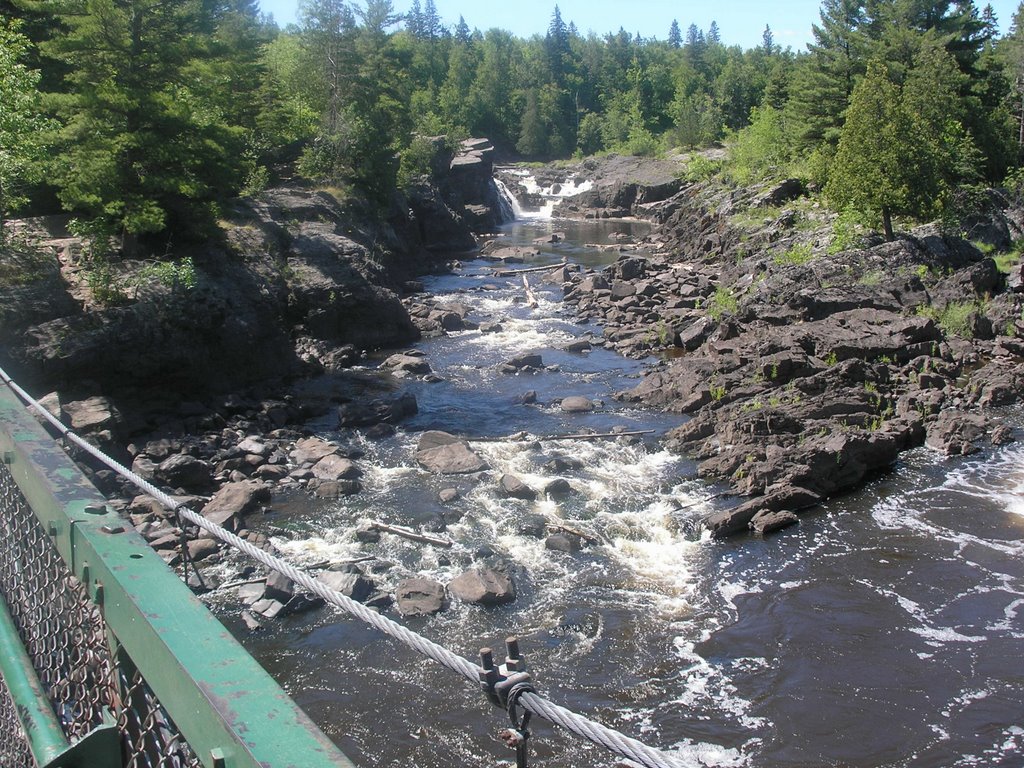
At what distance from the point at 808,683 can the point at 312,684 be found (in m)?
6.43

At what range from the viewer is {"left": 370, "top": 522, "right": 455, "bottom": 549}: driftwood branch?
14.2 m

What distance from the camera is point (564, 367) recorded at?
25000mm

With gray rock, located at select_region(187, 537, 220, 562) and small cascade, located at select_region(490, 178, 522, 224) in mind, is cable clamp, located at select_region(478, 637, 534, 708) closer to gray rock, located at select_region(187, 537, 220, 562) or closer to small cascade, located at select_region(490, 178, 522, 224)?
gray rock, located at select_region(187, 537, 220, 562)

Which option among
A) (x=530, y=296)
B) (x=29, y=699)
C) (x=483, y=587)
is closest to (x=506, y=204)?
(x=530, y=296)

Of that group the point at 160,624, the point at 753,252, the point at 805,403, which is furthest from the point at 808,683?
the point at 753,252

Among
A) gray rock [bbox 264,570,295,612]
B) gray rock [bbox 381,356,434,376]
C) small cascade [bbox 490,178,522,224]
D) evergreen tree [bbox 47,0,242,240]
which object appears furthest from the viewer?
small cascade [bbox 490,178,522,224]

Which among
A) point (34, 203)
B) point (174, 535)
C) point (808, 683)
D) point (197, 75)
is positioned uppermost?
point (197, 75)

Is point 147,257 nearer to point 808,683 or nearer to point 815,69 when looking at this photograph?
point 808,683

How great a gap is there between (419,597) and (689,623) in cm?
401

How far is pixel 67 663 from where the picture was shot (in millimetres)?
2703

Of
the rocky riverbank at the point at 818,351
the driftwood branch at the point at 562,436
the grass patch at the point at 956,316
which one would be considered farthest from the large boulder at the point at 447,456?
the grass patch at the point at 956,316

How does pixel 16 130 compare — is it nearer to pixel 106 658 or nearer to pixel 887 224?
pixel 106 658

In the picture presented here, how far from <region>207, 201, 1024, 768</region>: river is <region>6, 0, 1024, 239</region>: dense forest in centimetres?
1033

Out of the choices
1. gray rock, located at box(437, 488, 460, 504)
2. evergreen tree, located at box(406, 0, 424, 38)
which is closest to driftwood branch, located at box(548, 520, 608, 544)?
gray rock, located at box(437, 488, 460, 504)
